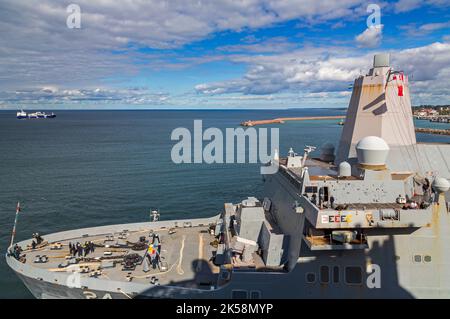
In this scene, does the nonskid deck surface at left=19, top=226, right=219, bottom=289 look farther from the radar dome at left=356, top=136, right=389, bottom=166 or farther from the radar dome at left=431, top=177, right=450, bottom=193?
the radar dome at left=431, top=177, right=450, bottom=193

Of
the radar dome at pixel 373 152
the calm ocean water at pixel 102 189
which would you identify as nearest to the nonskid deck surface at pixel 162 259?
the calm ocean water at pixel 102 189

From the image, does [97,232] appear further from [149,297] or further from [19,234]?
[19,234]

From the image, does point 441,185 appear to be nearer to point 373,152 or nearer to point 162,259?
point 373,152

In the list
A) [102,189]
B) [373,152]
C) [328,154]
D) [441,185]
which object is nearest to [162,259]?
[373,152]

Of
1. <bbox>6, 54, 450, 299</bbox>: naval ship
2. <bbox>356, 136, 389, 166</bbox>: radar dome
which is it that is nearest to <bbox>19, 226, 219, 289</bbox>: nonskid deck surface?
<bbox>6, 54, 450, 299</bbox>: naval ship

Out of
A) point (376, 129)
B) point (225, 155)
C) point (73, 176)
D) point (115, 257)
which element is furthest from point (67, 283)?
point (225, 155)
